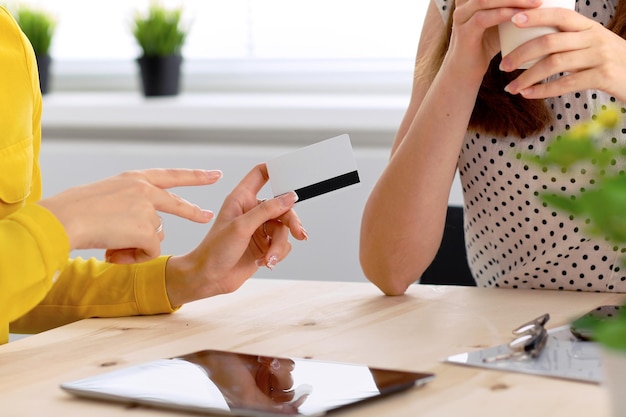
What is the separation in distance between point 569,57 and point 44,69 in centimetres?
202

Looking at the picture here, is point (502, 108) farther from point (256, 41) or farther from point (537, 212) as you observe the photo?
point (256, 41)

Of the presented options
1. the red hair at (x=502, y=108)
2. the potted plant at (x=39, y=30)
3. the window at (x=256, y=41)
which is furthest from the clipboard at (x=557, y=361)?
the potted plant at (x=39, y=30)

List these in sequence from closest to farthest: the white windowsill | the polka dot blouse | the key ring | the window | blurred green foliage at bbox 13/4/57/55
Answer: the key ring < the polka dot blouse < the white windowsill < the window < blurred green foliage at bbox 13/4/57/55

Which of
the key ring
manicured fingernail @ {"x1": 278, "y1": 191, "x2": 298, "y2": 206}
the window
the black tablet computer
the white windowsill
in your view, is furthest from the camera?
the window

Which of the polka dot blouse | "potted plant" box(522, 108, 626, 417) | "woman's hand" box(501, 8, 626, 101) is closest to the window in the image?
the polka dot blouse

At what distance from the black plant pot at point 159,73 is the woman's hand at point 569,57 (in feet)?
5.51

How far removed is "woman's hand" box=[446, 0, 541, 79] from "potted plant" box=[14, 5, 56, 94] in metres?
1.78

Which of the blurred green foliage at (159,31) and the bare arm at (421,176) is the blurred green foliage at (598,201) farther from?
the blurred green foliage at (159,31)

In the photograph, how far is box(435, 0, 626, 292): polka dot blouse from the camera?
136 centimetres

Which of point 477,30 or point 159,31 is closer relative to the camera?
point 477,30

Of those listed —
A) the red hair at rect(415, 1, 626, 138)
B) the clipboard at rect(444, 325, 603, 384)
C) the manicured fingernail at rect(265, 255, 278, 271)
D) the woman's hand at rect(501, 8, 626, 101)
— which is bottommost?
the clipboard at rect(444, 325, 603, 384)

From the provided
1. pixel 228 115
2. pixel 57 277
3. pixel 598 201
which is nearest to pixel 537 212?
pixel 57 277

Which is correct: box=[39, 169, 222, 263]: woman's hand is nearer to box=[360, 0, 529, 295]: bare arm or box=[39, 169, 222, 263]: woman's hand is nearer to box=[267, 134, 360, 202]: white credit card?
box=[267, 134, 360, 202]: white credit card

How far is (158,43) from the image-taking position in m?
Result: 2.60
